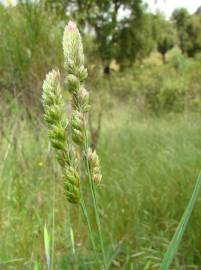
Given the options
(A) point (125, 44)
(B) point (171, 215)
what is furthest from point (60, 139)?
(A) point (125, 44)

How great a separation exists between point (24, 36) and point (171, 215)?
318 cm

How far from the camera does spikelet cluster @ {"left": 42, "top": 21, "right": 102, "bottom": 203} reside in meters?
0.41

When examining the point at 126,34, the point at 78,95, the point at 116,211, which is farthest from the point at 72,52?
the point at 126,34

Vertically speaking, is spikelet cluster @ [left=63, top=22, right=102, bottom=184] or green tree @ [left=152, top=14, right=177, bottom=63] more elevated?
green tree @ [left=152, top=14, right=177, bottom=63]

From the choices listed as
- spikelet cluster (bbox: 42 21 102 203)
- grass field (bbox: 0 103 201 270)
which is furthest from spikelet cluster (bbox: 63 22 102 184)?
grass field (bbox: 0 103 201 270)

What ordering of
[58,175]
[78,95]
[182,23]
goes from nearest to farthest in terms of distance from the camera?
[78,95] → [58,175] → [182,23]

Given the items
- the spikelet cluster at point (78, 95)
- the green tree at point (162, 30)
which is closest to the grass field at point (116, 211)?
the spikelet cluster at point (78, 95)

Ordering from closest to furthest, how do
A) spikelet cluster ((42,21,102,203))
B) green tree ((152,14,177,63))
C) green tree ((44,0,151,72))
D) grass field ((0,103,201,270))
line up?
1. spikelet cluster ((42,21,102,203))
2. grass field ((0,103,201,270))
3. green tree ((44,0,151,72))
4. green tree ((152,14,177,63))

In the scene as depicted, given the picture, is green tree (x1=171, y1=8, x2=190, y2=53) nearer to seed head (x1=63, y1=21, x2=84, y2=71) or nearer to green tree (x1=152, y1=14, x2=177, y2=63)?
green tree (x1=152, y1=14, x2=177, y2=63)

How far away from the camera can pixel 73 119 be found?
0.43m

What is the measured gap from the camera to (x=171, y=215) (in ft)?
7.46

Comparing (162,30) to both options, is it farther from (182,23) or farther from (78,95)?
(78,95)

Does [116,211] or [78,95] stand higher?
[78,95]

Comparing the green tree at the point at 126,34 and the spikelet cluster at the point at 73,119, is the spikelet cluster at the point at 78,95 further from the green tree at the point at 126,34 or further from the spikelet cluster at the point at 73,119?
the green tree at the point at 126,34
